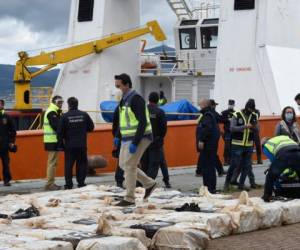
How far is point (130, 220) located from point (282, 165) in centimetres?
241

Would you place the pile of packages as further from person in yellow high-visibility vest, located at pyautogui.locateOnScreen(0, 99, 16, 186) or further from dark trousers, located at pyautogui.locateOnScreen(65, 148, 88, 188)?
person in yellow high-visibility vest, located at pyautogui.locateOnScreen(0, 99, 16, 186)

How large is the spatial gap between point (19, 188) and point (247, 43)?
1283 centimetres

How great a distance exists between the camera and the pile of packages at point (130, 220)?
713 centimetres

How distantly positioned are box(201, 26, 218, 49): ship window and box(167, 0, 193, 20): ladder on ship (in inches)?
143

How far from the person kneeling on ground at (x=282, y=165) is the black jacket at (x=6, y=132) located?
5951 mm

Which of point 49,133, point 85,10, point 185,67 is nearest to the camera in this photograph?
point 49,133

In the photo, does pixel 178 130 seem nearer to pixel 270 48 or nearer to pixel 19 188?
pixel 19 188

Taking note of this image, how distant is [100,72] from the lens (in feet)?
92.3

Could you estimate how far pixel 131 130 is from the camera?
977 centimetres

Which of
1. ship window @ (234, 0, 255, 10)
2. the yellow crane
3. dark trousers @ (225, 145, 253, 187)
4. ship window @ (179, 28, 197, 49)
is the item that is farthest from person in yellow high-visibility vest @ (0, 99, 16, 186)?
ship window @ (179, 28, 197, 49)

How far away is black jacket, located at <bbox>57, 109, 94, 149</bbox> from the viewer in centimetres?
1291

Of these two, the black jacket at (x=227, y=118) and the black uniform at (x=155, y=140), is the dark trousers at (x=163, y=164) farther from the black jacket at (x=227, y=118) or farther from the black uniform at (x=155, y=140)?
the black jacket at (x=227, y=118)

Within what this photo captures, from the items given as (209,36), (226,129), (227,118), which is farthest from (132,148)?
(209,36)

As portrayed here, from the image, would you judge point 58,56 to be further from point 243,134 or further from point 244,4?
point 243,134
